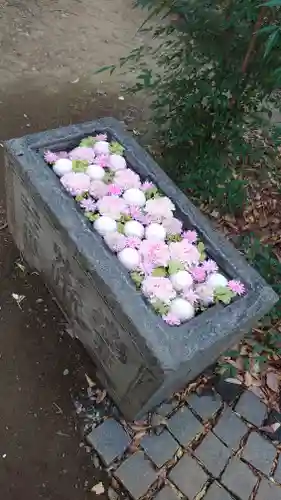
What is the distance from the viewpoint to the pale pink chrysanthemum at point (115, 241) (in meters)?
2.45

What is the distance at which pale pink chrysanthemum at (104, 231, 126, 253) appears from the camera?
2.45 metres

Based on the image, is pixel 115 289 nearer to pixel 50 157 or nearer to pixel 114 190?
pixel 114 190

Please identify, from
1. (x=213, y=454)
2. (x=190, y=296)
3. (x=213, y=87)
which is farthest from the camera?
(x=213, y=87)

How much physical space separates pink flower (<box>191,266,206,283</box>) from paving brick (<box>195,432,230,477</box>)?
3.12ft

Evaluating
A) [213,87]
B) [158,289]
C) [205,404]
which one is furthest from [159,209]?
[205,404]

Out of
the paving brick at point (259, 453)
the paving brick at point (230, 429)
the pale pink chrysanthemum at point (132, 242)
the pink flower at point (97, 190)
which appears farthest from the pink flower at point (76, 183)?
the paving brick at point (259, 453)

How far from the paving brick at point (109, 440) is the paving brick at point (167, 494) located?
0.28m

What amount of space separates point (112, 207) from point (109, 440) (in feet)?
4.04

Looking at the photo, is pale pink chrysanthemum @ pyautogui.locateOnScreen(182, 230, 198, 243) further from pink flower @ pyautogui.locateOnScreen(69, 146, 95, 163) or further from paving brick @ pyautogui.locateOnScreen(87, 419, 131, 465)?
paving brick @ pyautogui.locateOnScreen(87, 419, 131, 465)

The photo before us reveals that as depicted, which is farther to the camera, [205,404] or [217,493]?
[205,404]

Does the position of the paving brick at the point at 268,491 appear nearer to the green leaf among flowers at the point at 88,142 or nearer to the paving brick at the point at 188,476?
the paving brick at the point at 188,476

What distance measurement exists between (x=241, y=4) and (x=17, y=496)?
8.66 feet

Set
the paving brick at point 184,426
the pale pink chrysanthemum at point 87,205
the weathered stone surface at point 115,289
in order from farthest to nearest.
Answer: the paving brick at point 184,426, the pale pink chrysanthemum at point 87,205, the weathered stone surface at point 115,289

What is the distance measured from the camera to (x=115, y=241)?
246cm
